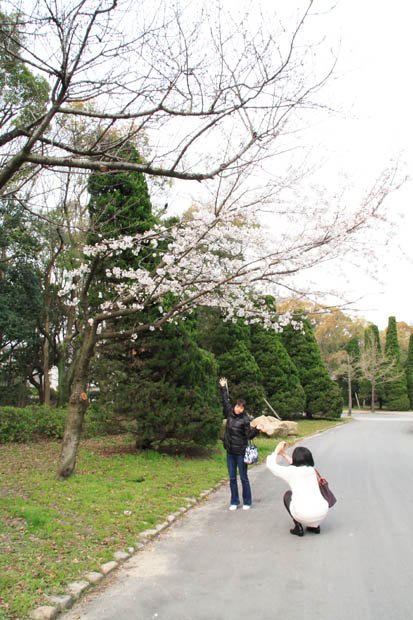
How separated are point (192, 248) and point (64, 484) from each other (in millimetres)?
4459

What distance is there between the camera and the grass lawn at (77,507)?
4.34 metres

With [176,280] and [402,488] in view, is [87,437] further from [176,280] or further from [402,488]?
[402,488]

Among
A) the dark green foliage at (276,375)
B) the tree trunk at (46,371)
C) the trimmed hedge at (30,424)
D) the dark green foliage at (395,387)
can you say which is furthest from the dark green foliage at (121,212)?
the dark green foliage at (395,387)

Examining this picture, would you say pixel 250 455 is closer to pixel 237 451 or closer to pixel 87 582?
pixel 237 451

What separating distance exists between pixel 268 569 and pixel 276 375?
19802mm

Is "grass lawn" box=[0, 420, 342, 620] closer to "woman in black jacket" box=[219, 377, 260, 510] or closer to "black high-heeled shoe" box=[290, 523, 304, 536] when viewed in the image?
"woman in black jacket" box=[219, 377, 260, 510]

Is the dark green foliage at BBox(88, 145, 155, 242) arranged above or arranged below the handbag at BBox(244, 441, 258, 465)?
above

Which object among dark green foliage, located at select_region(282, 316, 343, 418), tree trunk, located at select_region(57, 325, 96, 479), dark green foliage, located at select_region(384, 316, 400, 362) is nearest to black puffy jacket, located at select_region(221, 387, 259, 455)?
tree trunk, located at select_region(57, 325, 96, 479)

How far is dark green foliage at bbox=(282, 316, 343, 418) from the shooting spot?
2898 centimetres

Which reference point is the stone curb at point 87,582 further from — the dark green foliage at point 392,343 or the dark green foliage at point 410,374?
the dark green foliage at point 410,374

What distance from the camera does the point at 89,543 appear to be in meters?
5.25

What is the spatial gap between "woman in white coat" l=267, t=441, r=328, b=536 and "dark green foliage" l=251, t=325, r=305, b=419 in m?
18.2

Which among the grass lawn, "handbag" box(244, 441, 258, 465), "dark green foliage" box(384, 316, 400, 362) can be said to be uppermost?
"dark green foliage" box(384, 316, 400, 362)

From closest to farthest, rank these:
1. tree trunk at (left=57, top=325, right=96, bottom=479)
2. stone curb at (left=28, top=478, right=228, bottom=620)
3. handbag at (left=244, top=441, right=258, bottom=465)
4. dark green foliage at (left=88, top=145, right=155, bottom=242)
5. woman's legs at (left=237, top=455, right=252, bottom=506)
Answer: stone curb at (left=28, top=478, right=228, bottom=620)
handbag at (left=244, top=441, right=258, bottom=465)
woman's legs at (left=237, top=455, right=252, bottom=506)
tree trunk at (left=57, top=325, right=96, bottom=479)
dark green foliage at (left=88, top=145, right=155, bottom=242)
